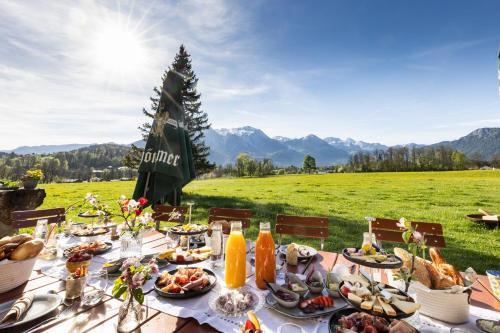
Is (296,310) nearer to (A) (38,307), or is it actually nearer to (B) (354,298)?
(B) (354,298)

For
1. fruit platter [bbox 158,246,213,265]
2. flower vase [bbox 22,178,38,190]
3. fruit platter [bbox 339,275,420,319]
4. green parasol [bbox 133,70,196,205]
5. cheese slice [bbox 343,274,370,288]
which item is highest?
green parasol [bbox 133,70,196,205]

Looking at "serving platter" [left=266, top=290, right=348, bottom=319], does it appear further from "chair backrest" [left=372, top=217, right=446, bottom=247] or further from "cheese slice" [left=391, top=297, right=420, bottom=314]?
"chair backrest" [left=372, top=217, right=446, bottom=247]

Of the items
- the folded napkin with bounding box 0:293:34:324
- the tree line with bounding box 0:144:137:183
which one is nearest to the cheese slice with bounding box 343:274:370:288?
the folded napkin with bounding box 0:293:34:324

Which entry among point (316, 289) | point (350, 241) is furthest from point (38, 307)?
point (350, 241)

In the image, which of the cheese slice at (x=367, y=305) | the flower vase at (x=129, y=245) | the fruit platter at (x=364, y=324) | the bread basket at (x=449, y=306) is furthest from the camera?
the flower vase at (x=129, y=245)

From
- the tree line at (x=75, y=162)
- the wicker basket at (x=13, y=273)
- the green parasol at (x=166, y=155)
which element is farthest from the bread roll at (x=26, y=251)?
the tree line at (x=75, y=162)

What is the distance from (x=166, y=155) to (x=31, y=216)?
2.26 m

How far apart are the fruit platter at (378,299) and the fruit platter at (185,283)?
0.97 meters

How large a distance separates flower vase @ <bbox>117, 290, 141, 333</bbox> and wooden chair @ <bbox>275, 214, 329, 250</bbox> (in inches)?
92.6

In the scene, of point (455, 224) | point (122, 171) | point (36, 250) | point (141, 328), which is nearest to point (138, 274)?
point (141, 328)

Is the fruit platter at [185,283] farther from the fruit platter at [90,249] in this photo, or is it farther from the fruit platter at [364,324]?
the fruit platter at [90,249]

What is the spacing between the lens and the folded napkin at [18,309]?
4.54ft

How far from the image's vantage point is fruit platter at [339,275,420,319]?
50.8 inches

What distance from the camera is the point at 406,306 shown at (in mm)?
1307
